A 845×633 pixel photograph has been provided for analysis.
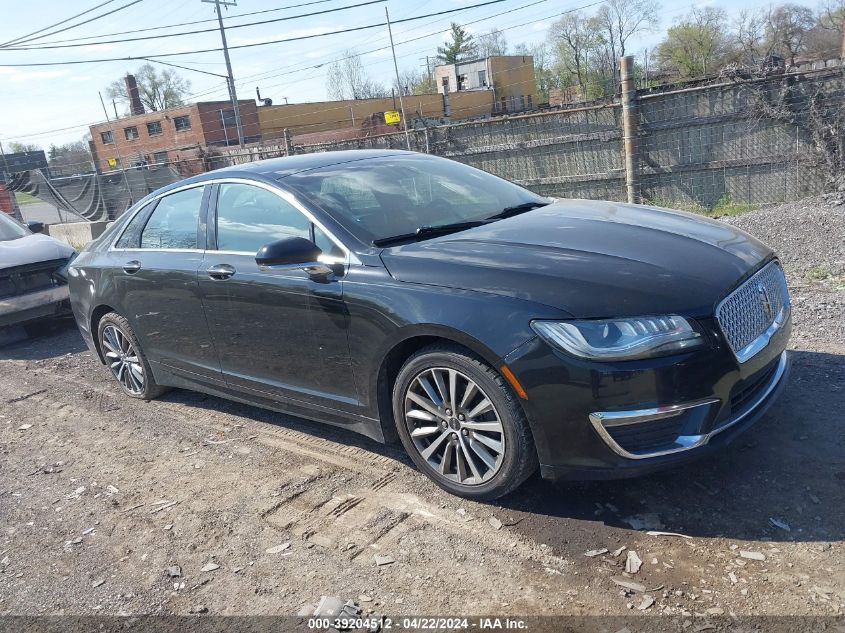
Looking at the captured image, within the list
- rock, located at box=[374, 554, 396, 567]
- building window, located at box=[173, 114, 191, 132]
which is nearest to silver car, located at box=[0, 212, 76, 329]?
rock, located at box=[374, 554, 396, 567]

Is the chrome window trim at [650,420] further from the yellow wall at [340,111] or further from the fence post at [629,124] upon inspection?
the yellow wall at [340,111]

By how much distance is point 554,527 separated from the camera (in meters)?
3.13

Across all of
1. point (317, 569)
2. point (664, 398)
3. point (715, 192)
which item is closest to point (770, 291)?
point (664, 398)

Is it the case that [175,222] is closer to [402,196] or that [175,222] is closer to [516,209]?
[402,196]

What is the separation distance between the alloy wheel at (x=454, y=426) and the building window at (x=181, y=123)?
5189 cm

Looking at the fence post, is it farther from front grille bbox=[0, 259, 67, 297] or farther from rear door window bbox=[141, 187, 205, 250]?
front grille bbox=[0, 259, 67, 297]

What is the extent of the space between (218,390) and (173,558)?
5.04 feet

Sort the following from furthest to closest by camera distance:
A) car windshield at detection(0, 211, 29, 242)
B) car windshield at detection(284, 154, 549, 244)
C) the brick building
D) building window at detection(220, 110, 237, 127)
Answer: building window at detection(220, 110, 237, 127) < the brick building < car windshield at detection(0, 211, 29, 242) < car windshield at detection(284, 154, 549, 244)

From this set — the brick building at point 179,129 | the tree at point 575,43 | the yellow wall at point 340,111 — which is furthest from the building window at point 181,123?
the tree at point 575,43

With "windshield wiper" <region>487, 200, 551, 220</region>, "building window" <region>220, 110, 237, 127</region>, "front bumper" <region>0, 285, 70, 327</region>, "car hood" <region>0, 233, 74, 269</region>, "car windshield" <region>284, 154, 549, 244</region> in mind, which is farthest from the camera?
"building window" <region>220, 110, 237, 127</region>

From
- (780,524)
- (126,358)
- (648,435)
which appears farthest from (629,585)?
(126,358)

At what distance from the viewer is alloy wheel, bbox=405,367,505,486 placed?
321 centimetres

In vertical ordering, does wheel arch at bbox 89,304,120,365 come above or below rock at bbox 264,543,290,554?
above

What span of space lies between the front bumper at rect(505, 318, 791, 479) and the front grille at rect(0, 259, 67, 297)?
6.82 metres
